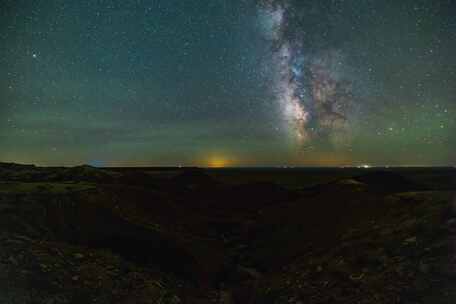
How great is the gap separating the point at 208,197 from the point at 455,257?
3746 cm

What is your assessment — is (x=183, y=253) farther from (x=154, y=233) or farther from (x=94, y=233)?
(x=94, y=233)

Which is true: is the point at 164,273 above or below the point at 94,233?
below

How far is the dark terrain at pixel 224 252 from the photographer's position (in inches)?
368

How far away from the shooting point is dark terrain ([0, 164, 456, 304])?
9.34m

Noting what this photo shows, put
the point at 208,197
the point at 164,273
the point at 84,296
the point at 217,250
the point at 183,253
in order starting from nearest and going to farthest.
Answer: the point at 84,296, the point at 164,273, the point at 183,253, the point at 217,250, the point at 208,197

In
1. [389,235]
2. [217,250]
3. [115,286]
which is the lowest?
[217,250]

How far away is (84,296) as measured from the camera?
9.53 meters

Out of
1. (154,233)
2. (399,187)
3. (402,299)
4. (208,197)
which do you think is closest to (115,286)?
(154,233)

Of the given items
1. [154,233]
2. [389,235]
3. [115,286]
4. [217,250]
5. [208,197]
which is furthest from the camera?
[208,197]

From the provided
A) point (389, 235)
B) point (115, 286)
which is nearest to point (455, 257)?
point (389, 235)

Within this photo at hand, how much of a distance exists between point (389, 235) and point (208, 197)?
111ft

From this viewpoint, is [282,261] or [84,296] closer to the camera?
[84,296]

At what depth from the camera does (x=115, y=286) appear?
1073 centimetres

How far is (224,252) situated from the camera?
20.1m
